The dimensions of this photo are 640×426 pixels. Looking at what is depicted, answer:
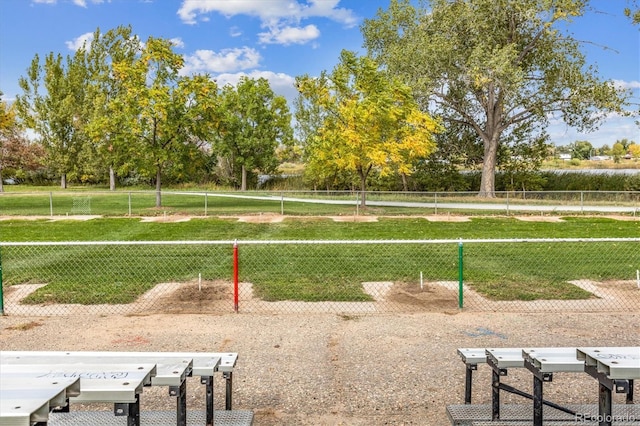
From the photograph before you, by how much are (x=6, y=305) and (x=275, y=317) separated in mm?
4176

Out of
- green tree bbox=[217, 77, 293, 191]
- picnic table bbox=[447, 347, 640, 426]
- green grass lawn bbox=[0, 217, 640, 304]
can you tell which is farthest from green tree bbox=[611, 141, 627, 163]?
picnic table bbox=[447, 347, 640, 426]

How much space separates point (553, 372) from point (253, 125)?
3999 centimetres

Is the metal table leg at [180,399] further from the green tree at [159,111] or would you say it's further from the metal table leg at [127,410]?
the green tree at [159,111]

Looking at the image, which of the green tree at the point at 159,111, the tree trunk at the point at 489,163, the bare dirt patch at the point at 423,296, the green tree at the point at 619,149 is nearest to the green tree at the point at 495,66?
the tree trunk at the point at 489,163

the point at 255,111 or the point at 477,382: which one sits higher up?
the point at 255,111

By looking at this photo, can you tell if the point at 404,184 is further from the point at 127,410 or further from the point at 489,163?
the point at 127,410

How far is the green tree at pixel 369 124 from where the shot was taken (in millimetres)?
21422

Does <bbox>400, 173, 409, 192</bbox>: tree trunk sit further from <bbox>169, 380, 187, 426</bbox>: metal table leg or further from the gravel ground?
<bbox>169, 380, 187, 426</bbox>: metal table leg

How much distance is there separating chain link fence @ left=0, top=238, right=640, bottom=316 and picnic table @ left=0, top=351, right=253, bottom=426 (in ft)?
11.5

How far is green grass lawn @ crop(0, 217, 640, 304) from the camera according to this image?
28.9 feet

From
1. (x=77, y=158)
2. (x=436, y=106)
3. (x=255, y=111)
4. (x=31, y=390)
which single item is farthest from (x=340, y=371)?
(x=77, y=158)

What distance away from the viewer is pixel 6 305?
782 centimetres

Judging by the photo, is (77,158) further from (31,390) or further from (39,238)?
(31,390)

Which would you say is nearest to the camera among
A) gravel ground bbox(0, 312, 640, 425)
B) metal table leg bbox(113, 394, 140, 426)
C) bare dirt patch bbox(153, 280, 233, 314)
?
metal table leg bbox(113, 394, 140, 426)
